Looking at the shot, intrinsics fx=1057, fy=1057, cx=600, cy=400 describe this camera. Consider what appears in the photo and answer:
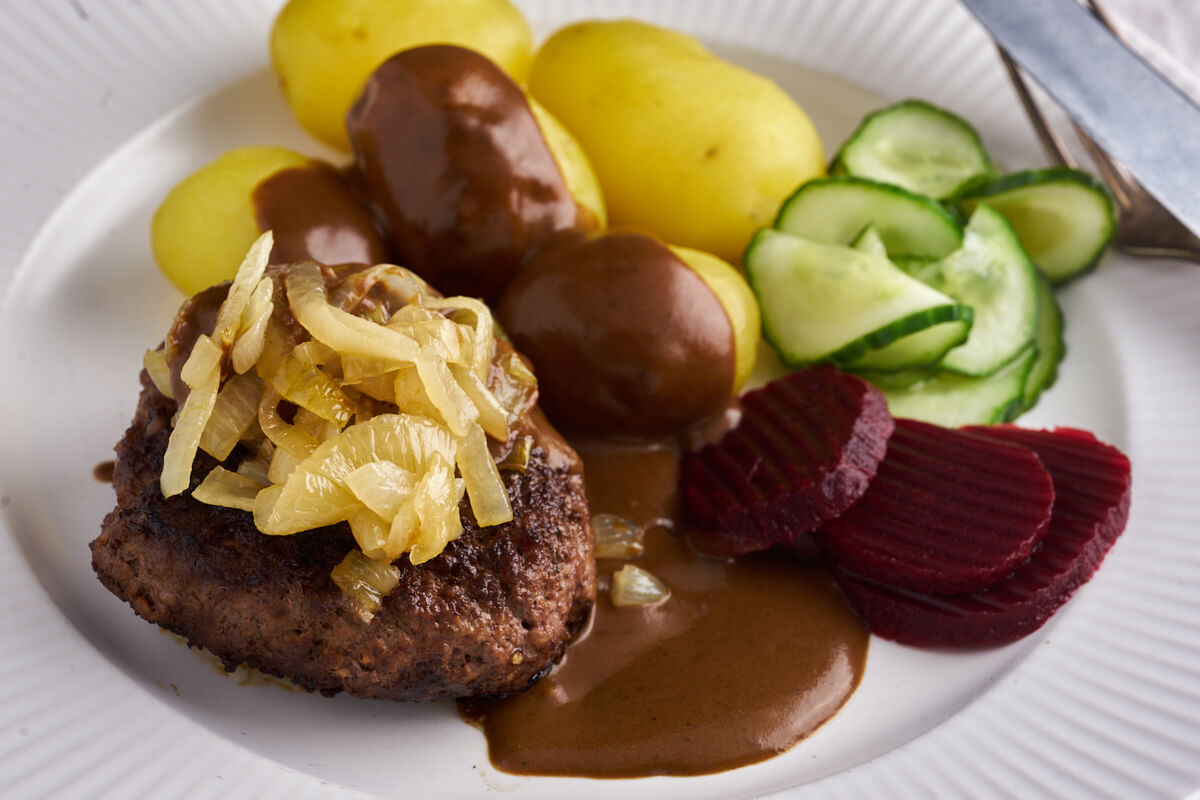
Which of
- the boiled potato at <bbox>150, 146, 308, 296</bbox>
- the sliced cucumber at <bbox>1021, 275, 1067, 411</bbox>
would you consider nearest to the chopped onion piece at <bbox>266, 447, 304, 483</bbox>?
the boiled potato at <bbox>150, 146, 308, 296</bbox>

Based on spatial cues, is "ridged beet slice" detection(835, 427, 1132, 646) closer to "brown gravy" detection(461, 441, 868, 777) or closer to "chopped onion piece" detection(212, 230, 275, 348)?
"brown gravy" detection(461, 441, 868, 777)

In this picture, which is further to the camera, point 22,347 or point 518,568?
point 22,347

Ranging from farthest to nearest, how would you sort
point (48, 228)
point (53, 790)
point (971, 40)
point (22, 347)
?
point (971, 40) < point (48, 228) < point (22, 347) < point (53, 790)

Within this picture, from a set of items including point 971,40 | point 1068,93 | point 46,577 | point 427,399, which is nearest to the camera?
point 427,399

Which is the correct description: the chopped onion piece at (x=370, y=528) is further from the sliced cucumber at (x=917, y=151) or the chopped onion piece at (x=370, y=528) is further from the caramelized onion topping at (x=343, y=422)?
the sliced cucumber at (x=917, y=151)

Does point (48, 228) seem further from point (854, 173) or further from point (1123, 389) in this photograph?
point (1123, 389)

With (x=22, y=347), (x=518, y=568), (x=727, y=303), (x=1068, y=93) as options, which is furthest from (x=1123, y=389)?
(x=22, y=347)

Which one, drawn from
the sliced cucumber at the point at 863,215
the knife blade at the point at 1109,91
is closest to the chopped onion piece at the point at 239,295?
the sliced cucumber at the point at 863,215
